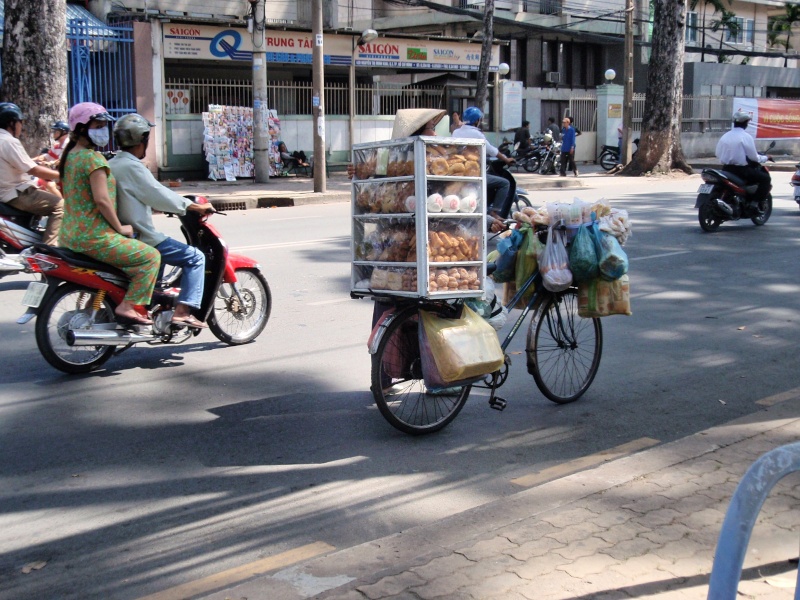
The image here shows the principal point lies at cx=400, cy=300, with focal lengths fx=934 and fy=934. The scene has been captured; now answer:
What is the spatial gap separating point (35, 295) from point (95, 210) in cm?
69

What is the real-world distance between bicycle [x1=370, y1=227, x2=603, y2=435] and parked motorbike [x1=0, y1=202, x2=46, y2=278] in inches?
228

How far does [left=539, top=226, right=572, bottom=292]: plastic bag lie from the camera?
563 centimetres

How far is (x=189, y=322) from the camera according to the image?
6.75 metres

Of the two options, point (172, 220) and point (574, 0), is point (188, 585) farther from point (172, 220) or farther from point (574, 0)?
point (574, 0)

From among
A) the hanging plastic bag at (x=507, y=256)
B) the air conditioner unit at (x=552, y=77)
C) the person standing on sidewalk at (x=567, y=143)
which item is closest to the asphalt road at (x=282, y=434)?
the hanging plastic bag at (x=507, y=256)

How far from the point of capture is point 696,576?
3.40m

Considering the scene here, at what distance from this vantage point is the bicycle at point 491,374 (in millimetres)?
5285

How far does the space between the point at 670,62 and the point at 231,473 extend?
25.1 m

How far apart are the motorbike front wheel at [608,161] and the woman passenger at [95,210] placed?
25.5 metres

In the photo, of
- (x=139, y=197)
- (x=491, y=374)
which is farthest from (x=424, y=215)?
(x=139, y=197)

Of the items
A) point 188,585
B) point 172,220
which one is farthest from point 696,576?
point 172,220

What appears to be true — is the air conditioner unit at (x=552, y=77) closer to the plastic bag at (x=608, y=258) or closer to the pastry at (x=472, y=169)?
the plastic bag at (x=608, y=258)

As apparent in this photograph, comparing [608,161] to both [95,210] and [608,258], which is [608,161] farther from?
[95,210]

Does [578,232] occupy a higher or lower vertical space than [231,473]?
higher
